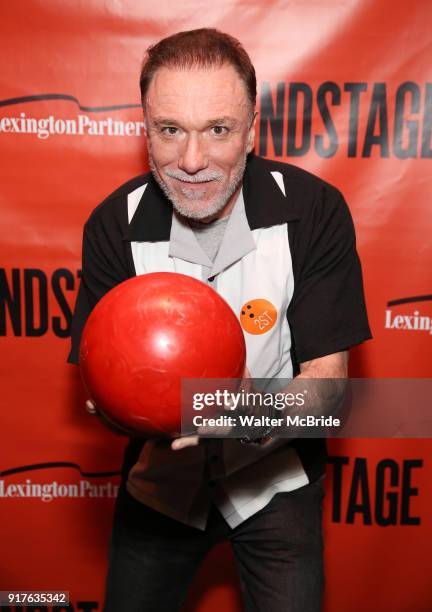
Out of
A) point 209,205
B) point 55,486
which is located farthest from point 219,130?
point 55,486

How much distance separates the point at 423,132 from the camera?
6.49 feet

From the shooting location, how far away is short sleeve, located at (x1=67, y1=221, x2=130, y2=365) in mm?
1520

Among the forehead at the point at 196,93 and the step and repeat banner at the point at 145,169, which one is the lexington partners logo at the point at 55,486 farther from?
the forehead at the point at 196,93

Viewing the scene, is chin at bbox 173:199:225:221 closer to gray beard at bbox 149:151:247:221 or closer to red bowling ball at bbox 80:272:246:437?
gray beard at bbox 149:151:247:221

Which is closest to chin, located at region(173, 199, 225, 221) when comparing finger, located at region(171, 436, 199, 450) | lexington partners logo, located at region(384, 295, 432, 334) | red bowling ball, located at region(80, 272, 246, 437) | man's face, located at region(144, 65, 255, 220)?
man's face, located at region(144, 65, 255, 220)

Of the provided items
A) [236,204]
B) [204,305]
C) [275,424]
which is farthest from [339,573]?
[204,305]

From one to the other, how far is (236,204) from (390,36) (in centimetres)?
86

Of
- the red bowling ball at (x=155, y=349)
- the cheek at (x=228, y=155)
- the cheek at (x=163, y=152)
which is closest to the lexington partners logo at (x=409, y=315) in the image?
the cheek at (x=228, y=155)

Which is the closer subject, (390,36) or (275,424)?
(275,424)

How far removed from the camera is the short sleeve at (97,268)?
1520 millimetres

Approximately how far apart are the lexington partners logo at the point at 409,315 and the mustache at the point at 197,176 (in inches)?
36.8

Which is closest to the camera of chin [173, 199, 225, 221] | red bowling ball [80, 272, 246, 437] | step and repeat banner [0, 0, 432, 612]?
red bowling ball [80, 272, 246, 437]

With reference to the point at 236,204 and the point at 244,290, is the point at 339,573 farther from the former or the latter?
the point at 236,204

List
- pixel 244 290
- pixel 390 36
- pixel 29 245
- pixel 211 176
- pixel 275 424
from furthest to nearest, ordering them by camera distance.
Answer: pixel 29 245
pixel 390 36
pixel 244 290
pixel 211 176
pixel 275 424
